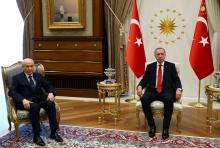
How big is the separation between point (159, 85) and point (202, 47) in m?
1.56

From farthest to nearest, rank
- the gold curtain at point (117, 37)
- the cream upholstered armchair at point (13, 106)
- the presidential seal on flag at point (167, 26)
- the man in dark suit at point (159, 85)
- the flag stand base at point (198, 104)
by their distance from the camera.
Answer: the gold curtain at point (117, 37) < the presidential seal on flag at point (167, 26) < the flag stand base at point (198, 104) < the man in dark suit at point (159, 85) < the cream upholstered armchair at point (13, 106)

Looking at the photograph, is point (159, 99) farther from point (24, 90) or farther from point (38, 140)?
point (24, 90)

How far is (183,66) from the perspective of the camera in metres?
6.29

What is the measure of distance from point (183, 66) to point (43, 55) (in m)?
3.02

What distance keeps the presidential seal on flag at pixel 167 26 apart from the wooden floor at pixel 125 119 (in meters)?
1.54

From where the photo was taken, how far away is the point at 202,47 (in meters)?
5.49

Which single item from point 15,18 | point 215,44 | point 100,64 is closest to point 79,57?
point 100,64

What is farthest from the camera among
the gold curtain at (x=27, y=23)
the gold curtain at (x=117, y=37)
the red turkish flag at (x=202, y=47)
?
the gold curtain at (x=27, y=23)

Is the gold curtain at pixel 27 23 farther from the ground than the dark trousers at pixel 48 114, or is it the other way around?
the gold curtain at pixel 27 23

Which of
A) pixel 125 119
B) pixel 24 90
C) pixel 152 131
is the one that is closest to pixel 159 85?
pixel 152 131

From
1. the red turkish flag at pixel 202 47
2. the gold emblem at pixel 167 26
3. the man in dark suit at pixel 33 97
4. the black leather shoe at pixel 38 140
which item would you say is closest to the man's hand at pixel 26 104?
the man in dark suit at pixel 33 97

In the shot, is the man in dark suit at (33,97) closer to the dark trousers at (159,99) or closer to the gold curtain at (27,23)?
the dark trousers at (159,99)

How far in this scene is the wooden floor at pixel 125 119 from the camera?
4438mm

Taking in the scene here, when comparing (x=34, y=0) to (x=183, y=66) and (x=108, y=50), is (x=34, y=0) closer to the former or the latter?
(x=108, y=50)
